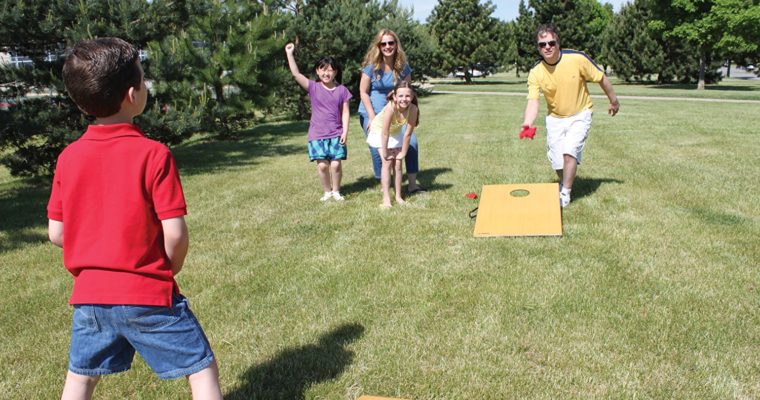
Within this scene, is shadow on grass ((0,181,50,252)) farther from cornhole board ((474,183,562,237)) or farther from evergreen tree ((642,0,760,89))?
evergreen tree ((642,0,760,89))

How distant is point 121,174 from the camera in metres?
1.98

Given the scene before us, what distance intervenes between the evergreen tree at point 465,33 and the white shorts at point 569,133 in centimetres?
3926

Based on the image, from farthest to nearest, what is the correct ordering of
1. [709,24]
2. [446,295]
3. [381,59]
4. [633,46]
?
1. [633,46]
2. [709,24]
3. [381,59]
4. [446,295]

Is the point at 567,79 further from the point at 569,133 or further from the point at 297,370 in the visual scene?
the point at 297,370

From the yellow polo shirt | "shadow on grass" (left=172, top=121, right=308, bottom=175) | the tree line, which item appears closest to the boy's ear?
the yellow polo shirt

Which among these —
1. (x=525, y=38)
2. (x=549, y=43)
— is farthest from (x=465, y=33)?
(x=549, y=43)

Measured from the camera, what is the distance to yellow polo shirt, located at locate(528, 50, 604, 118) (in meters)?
6.14

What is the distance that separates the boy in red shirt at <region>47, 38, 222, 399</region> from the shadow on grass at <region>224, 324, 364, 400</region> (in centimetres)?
90

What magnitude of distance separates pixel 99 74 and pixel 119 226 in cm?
49

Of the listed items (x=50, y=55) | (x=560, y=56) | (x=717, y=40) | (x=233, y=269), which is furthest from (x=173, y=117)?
(x=717, y=40)

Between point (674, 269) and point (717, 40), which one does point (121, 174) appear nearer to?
point (674, 269)

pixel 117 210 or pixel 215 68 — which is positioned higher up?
pixel 215 68

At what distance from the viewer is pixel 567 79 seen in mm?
6172

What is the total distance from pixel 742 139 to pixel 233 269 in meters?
10.0
